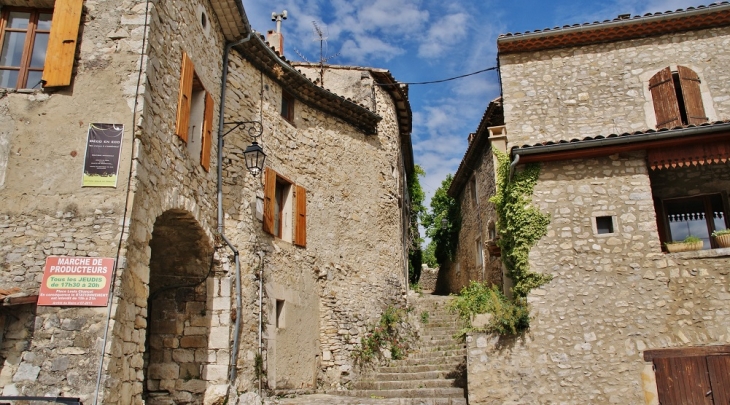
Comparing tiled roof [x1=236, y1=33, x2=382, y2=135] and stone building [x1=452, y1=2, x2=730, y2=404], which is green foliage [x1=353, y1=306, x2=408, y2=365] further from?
tiled roof [x1=236, y1=33, x2=382, y2=135]

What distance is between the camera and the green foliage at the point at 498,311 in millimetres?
9750

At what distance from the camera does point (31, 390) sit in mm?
5801

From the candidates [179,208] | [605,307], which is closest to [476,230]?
[605,307]

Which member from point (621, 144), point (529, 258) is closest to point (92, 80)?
point (529, 258)

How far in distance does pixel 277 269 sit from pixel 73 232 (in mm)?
5002

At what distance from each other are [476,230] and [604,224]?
26.9 feet

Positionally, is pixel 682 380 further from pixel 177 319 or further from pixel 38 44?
pixel 38 44

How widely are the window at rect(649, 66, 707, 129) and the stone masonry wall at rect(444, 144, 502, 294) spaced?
15.1ft

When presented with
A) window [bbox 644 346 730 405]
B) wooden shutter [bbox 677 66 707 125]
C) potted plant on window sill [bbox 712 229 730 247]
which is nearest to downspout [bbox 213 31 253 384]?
window [bbox 644 346 730 405]

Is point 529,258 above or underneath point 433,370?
above

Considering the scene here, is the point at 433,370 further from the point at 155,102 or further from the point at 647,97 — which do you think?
the point at 155,102

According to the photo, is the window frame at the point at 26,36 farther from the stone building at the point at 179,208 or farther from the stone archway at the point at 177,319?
the stone archway at the point at 177,319

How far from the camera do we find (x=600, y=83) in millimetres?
12219

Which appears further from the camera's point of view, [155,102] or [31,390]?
[155,102]
